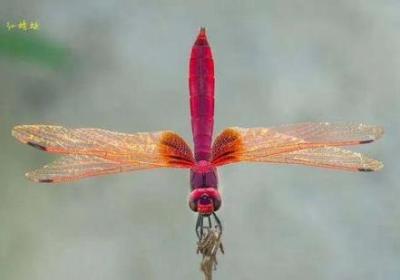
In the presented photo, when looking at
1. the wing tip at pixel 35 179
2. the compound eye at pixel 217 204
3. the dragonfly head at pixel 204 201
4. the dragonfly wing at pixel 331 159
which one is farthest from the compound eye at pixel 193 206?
the wing tip at pixel 35 179

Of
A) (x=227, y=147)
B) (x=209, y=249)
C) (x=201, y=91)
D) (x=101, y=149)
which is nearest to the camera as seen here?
(x=209, y=249)

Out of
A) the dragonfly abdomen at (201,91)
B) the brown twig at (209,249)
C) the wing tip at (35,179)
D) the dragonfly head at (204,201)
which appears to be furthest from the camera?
the dragonfly abdomen at (201,91)

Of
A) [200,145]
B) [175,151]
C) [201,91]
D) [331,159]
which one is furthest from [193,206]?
[331,159]

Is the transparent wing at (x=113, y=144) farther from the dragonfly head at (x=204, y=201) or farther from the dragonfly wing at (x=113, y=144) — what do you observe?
the dragonfly head at (x=204, y=201)

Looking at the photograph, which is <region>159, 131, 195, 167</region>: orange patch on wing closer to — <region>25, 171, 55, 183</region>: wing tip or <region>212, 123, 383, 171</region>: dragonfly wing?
<region>212, 123, 383, 171</region>: dragonfly wing

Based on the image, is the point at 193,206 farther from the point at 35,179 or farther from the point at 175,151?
the point at 35,179

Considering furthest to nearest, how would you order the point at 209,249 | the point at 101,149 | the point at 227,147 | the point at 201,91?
1. the point at 201,91
2. the point at 227,147
3. the point at 101,149
4. the point at 209,249

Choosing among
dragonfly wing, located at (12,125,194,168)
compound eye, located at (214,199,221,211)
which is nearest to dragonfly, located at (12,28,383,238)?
dragonfly wing, located at (12,125,194,168)

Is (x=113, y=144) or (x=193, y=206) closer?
(x=193, y=206)
